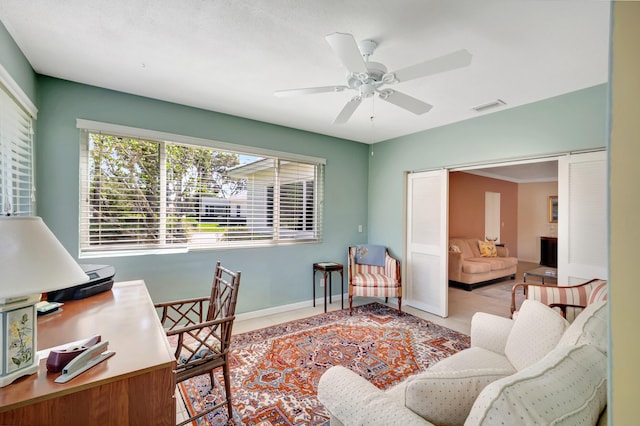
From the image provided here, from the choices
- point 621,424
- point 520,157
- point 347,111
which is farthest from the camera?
point 520,157

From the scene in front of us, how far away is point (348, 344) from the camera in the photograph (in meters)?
3.03

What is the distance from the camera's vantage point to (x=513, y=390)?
0.82 meters

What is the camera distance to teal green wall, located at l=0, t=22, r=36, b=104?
1.86 metres

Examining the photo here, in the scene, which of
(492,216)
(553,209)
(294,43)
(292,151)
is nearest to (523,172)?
(492,216)

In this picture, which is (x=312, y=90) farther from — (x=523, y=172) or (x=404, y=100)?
(x=523, y=172)

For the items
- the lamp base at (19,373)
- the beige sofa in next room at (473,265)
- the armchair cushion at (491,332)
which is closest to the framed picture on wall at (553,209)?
the beige sofa in next room at (473,265)

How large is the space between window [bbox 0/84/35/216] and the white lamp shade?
3.31 ft

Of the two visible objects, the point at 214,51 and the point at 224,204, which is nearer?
the point at 214,51

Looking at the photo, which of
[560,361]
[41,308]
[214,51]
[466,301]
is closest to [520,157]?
[466,301]

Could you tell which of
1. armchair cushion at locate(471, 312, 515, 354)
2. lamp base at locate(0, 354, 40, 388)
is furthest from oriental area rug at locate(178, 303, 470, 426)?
lamp base at locate(0, 354, 40, 388)

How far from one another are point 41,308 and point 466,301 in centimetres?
498

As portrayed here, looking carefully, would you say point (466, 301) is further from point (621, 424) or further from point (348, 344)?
point (621, 424)

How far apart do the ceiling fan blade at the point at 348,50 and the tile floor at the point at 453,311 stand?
114 inches

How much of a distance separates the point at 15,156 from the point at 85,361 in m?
1.93
